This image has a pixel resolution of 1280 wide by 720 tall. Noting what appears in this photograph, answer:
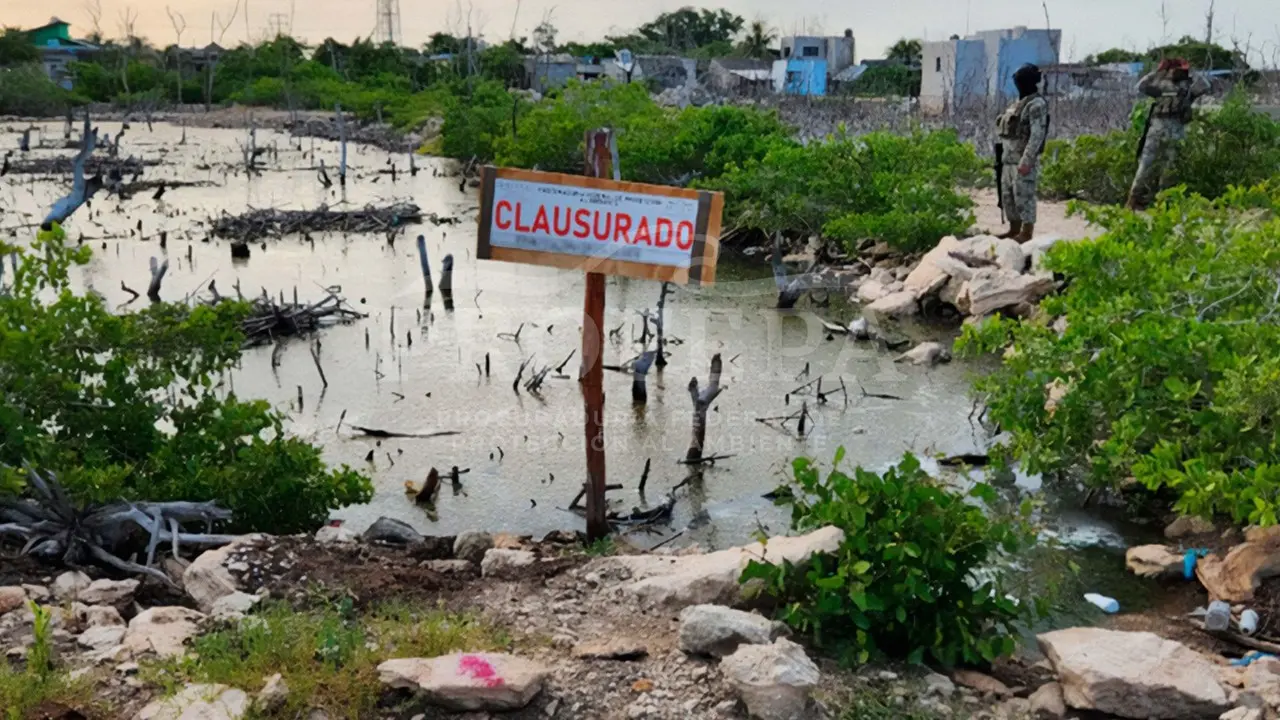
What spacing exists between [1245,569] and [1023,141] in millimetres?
7197

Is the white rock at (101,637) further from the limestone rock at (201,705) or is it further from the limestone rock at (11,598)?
the limestone rock at (201,705)

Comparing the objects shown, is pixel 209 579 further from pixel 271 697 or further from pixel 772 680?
pixel 772 680

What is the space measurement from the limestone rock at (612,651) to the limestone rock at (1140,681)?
1.35 metres

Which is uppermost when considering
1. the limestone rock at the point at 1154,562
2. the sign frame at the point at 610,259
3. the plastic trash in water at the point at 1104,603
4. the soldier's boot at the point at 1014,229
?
the sign frame at the point at 610,259

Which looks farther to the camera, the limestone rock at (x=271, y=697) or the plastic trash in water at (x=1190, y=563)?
the plastic trash in water at (x=1190, y=563)

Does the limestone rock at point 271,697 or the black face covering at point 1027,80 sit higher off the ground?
the black face covering at point 1027,80

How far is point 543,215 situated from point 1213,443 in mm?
3031

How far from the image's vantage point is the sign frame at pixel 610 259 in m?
4.88

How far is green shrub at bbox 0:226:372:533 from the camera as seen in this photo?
515 centimetres

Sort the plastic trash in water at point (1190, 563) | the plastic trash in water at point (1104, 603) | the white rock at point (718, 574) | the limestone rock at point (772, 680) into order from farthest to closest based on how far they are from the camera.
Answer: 1. the plastic trash in water at point (1190, 563)
2. the plastic trash in water at point (1104, 603)
3. the white rock at point (718, 574)
4. the limestone rock at point (772, 680)

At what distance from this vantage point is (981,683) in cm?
376

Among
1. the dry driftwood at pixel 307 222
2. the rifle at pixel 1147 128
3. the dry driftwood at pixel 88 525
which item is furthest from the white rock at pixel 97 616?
the dry driftwood at pixel 307 222

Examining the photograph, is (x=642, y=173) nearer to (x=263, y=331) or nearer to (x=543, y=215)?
(x=263, y=331)

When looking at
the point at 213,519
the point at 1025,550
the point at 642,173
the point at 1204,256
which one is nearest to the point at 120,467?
the point at 213,519
